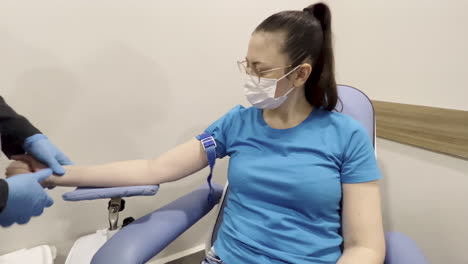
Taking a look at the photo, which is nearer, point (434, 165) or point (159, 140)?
point (434, 165)

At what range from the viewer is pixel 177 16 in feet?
4.16

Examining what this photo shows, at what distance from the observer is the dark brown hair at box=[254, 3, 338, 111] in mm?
853

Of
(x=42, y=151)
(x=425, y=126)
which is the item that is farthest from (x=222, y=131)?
(x=425, y=126)

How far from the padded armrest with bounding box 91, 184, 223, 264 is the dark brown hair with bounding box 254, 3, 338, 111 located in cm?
53

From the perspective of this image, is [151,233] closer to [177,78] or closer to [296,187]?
[296,187]

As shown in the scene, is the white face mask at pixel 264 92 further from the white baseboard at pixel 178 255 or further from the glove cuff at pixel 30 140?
the white baseboard at pixel 178 255

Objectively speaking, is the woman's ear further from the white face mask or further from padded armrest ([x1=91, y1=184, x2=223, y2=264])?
padded armrest ([x1=91, y1=184, x2=223, y2=264])

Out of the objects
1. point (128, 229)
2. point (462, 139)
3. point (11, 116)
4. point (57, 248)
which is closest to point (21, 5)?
point (11, 116)

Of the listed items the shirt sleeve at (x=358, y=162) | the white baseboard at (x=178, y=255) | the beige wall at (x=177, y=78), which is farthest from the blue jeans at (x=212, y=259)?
the white baseboard at (x=178, y=255)

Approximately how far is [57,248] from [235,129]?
0.96 meters

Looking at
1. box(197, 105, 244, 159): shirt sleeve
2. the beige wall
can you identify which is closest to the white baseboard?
the beige wall

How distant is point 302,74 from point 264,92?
4.9 inches

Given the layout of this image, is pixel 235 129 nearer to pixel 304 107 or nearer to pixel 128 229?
pixel 304 107

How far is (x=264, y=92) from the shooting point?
0.88m
